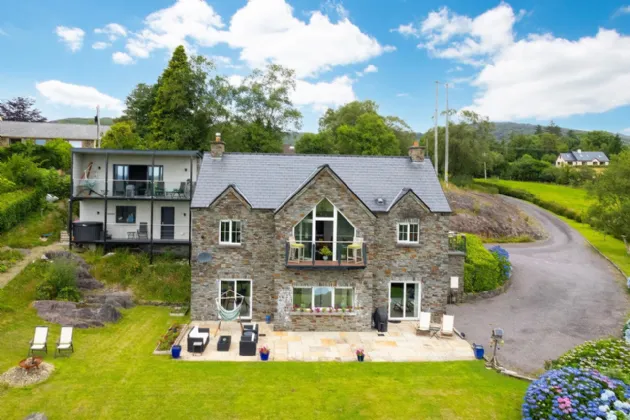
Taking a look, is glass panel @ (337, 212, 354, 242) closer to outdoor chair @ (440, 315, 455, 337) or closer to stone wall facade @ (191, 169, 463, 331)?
stone wall facade @ (191, 169, 463, 331)

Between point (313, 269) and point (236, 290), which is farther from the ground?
point (313, 269)

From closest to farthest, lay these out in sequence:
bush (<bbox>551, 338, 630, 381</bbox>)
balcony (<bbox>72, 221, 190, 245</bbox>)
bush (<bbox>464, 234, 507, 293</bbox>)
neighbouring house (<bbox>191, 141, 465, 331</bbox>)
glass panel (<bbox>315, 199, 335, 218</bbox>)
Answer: bush (<bbox>551, 338, 630, 381</bbox>), neighbouring house (<bbox>191, 141, 465, 331</bbox>), glass panel (<bbox>315, 199, 335, 218</bbox>), bush (<bbox>464, 234, 507, 293</bbox>), balcony (<bbox>72, 221, 190, 245</bbox>)

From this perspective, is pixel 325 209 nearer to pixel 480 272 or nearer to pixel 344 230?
pixel 344 230

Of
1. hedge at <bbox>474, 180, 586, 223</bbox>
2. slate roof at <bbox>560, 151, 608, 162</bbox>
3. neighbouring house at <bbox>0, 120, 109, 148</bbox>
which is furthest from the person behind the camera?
slate roof at <bbox>560, 151, 608, 162</bbox>

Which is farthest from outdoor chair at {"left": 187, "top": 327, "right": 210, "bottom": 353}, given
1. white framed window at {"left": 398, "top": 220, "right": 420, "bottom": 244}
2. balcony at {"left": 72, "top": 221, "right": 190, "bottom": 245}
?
balcony at {"left": 72, "top": 221, "right": 190, "bottom": 245}

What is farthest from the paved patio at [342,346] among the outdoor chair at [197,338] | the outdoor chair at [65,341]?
the outdoor chair at [65,341]

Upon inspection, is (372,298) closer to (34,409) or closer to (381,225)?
(381,225)

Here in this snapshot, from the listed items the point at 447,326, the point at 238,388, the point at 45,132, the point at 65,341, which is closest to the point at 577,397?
the point at 447,326
